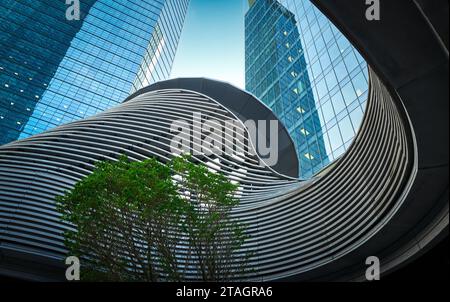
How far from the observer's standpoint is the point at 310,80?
3803 centimetres

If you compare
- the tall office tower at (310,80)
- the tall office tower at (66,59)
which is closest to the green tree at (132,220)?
the tall office tower at (310,80)

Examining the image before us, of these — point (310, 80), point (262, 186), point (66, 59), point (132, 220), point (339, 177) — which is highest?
point (66, 59)

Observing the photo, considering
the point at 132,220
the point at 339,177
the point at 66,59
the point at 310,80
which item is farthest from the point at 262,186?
the point at 66,59

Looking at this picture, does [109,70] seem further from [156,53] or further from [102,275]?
[102,275]

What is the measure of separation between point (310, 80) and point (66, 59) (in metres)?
54.8

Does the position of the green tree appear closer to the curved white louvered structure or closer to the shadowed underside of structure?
the shadowed underside of structure

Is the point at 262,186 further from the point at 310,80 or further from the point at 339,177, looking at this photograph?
the point at 310,80

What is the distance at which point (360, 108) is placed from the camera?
27.1 m

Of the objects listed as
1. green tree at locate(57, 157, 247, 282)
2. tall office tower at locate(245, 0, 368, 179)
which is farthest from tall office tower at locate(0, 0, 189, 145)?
green tree at locate(57, 157, 247, 282)

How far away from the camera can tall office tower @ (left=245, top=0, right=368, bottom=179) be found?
29.4m

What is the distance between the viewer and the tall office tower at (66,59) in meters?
62.8

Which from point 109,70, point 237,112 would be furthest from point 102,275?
point 109,70

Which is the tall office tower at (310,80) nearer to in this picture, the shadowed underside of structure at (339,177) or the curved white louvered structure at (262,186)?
the curved white louvered structure at (262,186)

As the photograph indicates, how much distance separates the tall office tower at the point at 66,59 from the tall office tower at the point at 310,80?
33.6 meters
